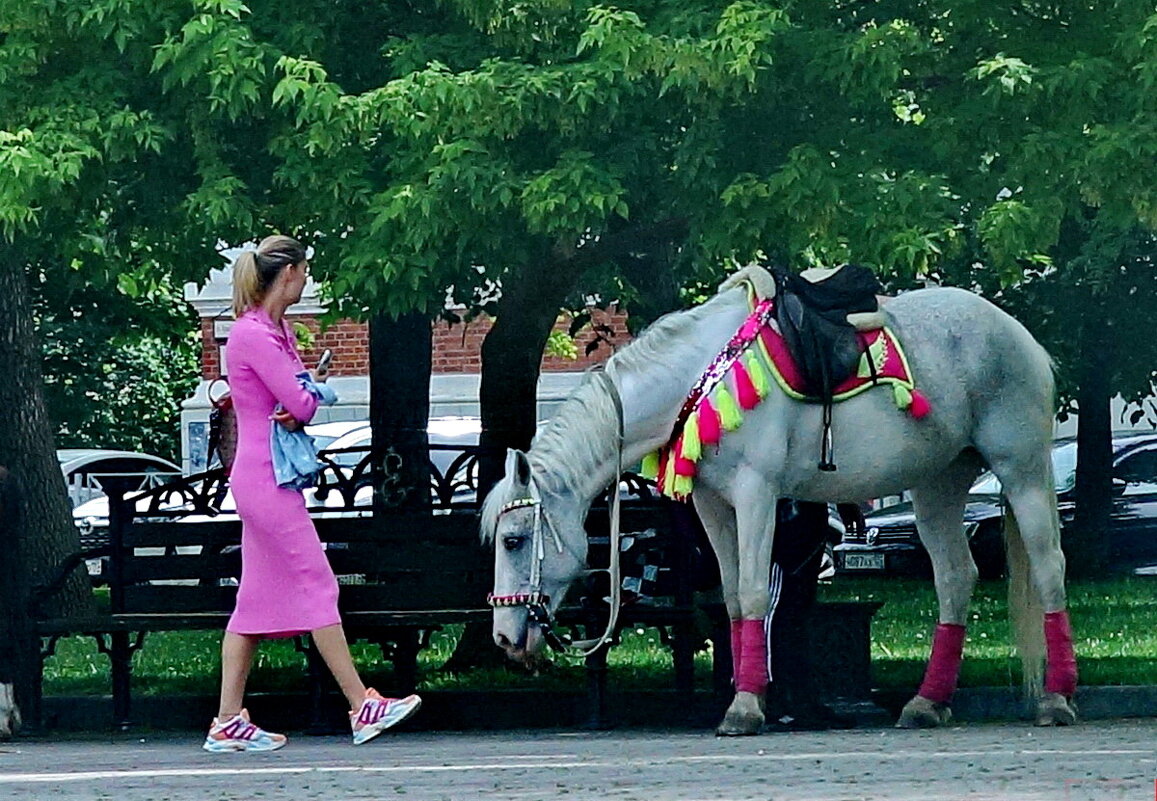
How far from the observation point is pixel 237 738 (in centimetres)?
957

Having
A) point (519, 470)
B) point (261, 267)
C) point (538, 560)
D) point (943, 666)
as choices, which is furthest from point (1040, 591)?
point (261, 267)

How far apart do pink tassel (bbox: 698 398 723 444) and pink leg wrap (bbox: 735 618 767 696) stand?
2.36ft

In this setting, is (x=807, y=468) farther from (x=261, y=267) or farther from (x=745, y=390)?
(x=261, y=267)

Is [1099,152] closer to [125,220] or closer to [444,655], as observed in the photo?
[125,220]

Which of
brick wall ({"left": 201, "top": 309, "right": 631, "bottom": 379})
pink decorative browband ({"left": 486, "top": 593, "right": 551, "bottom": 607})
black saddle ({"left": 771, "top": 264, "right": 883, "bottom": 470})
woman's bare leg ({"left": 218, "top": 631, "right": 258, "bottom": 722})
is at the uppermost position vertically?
brick wall ({"left": 201, "top": 309, "right": 631, "bottom": 379})

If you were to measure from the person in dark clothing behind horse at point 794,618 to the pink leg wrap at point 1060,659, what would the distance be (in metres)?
0.90

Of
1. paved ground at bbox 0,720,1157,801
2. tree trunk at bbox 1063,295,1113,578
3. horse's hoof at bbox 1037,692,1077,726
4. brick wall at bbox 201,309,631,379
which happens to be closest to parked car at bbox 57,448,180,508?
brick wall at bbox 201,309,631,379

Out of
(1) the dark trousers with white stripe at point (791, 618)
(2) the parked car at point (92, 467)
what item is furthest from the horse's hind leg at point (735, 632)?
(2) the parked car at point (92, 467)

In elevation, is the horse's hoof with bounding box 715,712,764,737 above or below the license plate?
below

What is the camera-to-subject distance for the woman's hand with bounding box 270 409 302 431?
9359 mm

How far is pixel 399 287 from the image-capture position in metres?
10.7

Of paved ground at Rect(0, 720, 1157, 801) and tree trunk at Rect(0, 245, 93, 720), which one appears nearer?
paved ground at Rect(0, 720, 1157, 801)

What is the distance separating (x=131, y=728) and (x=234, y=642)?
2012 mm

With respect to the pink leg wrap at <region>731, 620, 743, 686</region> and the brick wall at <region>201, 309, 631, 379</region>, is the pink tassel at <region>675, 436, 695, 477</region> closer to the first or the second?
the pink leg wrap at <region>731, 620, 743, 686</region>
